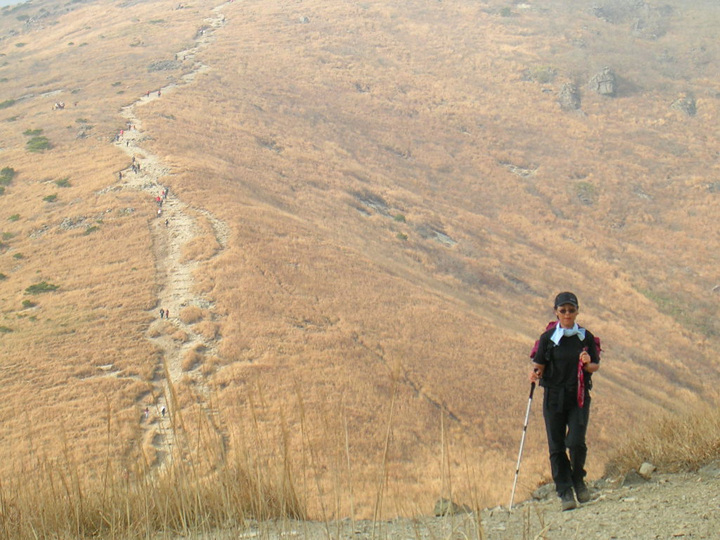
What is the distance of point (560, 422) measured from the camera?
18.7 ft

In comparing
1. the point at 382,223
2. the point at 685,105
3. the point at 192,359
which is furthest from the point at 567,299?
the point at 685,105

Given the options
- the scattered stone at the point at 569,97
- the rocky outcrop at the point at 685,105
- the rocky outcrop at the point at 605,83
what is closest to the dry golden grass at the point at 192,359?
the scattered stone at the point at 569,97

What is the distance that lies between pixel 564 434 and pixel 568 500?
0.58 m

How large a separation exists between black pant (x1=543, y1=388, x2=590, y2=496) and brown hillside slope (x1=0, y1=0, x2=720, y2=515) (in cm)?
103

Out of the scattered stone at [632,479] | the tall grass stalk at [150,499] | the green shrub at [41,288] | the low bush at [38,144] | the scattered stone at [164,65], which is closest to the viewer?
the tall grass stalk at [150,499]

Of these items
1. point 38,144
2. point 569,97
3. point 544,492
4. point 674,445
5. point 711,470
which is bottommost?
point 569,97

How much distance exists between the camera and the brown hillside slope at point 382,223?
17766mm

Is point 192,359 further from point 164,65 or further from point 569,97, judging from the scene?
point 569,97

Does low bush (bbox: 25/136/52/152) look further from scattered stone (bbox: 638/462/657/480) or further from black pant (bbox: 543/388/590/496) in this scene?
scattered stone (bbox: 638/462/657/480)

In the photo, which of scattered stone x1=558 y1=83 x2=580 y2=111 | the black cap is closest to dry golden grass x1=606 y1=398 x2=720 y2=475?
the black cap

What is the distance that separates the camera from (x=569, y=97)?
6662 centimetres

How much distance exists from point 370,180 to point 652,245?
21735 millimetres

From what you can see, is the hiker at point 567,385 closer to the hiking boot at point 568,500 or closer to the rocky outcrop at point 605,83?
the hiking boot at point 568,500

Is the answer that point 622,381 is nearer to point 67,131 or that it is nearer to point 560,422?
point 560,422
